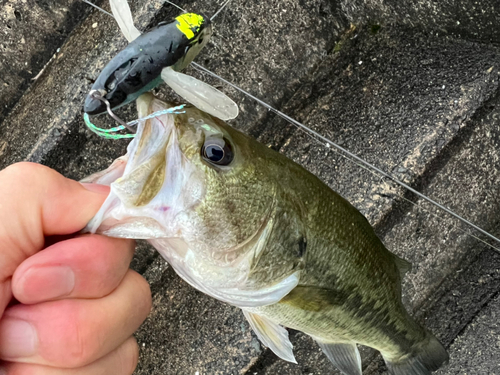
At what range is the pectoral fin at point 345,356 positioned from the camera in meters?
1.66

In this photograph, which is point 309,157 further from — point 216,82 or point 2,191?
point 2,191

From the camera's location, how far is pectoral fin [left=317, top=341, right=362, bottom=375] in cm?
166

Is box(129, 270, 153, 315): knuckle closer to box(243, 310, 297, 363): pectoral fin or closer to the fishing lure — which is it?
box(243, 310, 297, 363): pectoral fin

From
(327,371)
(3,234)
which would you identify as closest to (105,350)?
(3,234)

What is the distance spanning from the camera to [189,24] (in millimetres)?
937

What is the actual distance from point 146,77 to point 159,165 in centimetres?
26

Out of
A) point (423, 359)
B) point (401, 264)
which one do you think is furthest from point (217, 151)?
point (423, 359)

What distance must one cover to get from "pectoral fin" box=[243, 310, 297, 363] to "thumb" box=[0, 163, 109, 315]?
2.56 ft

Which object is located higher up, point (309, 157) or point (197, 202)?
point (309, 157)

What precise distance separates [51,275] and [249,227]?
0.55 metres

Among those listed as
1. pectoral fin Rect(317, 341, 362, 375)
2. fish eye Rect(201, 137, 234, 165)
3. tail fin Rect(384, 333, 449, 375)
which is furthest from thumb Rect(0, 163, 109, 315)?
tail fin Rect(384, 333, 449, 375)

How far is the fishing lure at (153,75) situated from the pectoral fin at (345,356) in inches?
47.3

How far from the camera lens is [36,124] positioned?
6.28ft

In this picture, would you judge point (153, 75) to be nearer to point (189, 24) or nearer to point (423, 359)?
point (189, 24)
